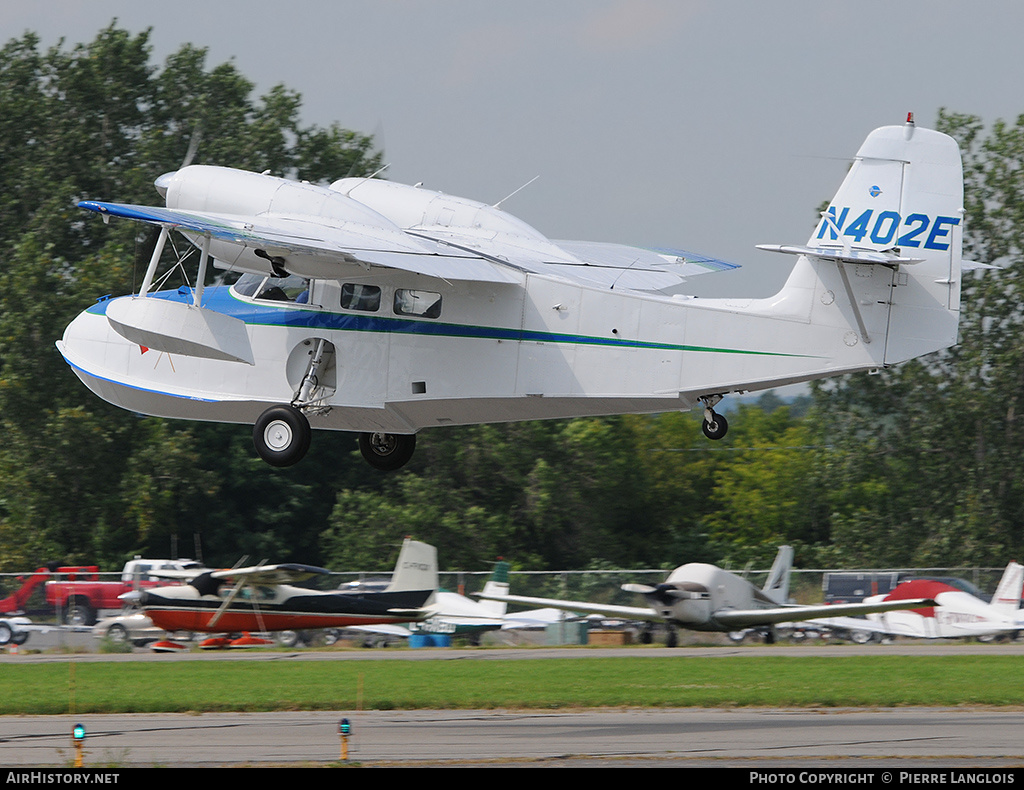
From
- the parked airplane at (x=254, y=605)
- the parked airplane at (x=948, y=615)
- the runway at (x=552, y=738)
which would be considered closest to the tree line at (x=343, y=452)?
the parked airplane at (x=948, y=615)

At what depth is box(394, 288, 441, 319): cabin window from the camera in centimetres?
1631

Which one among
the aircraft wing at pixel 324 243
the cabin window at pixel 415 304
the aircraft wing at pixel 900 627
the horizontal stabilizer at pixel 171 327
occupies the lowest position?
the aircraft wing at pixel 900 627

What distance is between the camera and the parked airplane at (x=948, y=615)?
28672 millimetres

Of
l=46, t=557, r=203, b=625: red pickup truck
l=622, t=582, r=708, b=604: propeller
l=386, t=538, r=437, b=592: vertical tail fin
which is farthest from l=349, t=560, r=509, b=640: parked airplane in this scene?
l=46, t=557, r=203, b=625: red pickup truck

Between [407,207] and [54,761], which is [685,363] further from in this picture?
[54,761]

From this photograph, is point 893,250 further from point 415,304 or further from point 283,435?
point 283,435

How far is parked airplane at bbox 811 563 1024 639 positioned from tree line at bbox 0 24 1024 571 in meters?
11.6

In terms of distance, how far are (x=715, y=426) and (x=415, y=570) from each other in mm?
14447

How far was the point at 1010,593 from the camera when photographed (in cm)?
2878

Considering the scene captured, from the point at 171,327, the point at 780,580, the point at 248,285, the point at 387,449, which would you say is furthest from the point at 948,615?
the point at 171,327

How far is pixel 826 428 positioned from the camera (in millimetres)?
43844

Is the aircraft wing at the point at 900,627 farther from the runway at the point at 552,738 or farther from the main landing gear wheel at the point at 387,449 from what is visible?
the main landing gear wheel at the point at 387,449

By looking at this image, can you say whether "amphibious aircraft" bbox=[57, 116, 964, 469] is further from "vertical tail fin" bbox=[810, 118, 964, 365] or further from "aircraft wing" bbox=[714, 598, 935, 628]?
"aircraft wing" bbox=[714, 598, 935, 628]

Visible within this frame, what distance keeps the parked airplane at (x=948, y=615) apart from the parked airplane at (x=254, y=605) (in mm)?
10175
